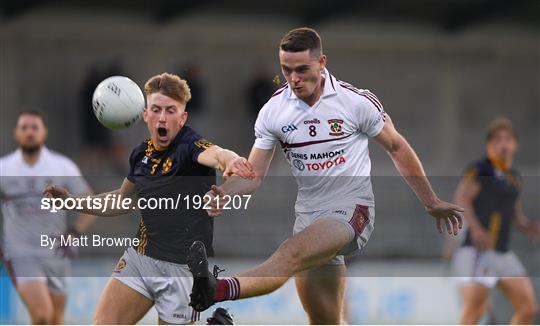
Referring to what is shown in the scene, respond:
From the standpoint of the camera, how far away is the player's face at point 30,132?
11133 mm

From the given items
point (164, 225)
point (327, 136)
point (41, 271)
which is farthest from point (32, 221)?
point (327, 136)

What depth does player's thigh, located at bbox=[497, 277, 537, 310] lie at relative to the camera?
38.4 ft

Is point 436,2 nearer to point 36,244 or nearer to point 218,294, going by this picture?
point 36,244

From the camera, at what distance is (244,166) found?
23.4 feet

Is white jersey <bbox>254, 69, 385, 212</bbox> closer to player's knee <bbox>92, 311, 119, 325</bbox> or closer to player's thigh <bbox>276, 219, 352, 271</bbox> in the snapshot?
player's thigh <bbox>276, 219, 352, 271</bbox>

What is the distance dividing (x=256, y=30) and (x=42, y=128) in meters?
9.65

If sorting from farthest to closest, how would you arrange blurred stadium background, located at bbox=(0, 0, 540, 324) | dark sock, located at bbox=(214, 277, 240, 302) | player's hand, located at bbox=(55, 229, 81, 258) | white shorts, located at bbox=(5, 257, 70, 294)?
1. blurred stadium background, located at bbox=(0, 0, 540, 324)
2. white shorts, located at bbox=(5, 257, 70, 294)
3. player's hand, located at bbox=(55, 229, 81, 258)
4. dark sock, located at bbox=(214, 277, 240, 302)

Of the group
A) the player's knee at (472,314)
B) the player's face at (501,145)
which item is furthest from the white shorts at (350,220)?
the player's face at (501,145)

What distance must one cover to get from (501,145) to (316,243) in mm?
5411

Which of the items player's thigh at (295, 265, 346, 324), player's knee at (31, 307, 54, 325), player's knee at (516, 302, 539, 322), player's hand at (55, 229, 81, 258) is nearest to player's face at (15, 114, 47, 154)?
player's hand at (55, 229, 81, 258)

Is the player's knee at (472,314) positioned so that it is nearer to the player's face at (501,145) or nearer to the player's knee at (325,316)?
the player's face at (501,145)

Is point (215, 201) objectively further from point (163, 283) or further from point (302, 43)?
point (302, 43)

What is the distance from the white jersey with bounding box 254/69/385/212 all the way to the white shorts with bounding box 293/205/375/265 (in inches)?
2.0

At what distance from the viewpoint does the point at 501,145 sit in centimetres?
1233
